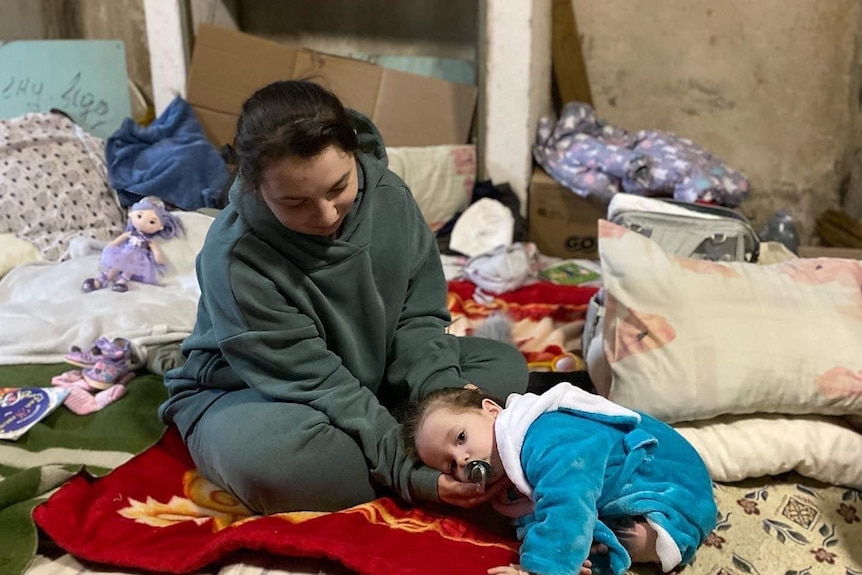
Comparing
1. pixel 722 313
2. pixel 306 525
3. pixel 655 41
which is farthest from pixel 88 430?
pixel 655 41

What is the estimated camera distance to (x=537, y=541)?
899mm

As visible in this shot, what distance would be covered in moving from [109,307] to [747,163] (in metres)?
2.16

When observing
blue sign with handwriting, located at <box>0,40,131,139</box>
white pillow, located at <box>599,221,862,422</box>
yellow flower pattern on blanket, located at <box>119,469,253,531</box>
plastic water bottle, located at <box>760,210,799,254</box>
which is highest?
blue sign with handwriting, located at <box>0,40,131,139</box>

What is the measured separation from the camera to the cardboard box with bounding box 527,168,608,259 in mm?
2369

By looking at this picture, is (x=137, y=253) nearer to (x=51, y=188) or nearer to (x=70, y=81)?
(x=51, y=188)

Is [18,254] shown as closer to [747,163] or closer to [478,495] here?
[478,495]

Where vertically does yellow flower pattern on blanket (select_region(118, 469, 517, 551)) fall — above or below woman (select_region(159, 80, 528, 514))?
below

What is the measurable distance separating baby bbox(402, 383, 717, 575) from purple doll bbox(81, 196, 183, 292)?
1.05 meters

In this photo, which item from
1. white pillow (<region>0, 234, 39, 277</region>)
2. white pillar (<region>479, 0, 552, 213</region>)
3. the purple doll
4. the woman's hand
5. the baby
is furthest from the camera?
white pillar (<region>479, 0, 552, 213</region>)

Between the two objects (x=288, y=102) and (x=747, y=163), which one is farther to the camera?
(x=747, y=163)

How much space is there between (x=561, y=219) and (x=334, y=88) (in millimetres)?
882

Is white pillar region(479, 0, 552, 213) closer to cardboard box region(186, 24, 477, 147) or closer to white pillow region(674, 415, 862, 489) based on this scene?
cardboard box region(186, 24, 477, 147)

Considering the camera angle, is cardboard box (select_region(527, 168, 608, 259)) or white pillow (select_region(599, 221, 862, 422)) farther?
cardboard box (select_region(527, 168, 608, 259))

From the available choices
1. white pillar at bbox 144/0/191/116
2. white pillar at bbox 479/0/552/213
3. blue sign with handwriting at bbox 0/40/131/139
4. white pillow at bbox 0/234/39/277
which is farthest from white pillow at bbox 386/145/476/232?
white pillow at bbox 0/234/39/277
